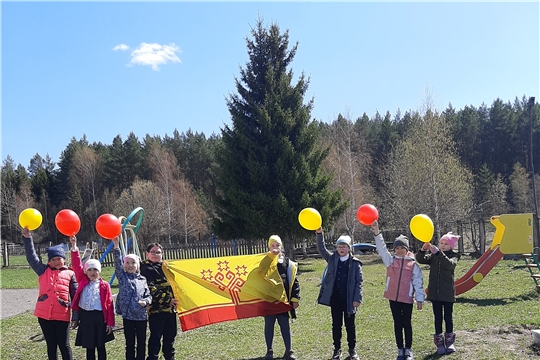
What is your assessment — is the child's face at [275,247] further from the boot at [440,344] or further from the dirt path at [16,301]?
the dirt path at [16,301]

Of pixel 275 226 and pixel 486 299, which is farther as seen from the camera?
pixel 275 226

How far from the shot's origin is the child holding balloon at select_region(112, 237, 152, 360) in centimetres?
585

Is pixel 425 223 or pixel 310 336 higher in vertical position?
pixel 425 223

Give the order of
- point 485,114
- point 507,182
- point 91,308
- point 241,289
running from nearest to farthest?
1. point 91,308
2. point 241,289
3. point 507,182
4. point 485,114

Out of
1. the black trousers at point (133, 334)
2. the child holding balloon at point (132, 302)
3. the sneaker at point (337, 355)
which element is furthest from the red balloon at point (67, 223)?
the sneaker at point (337, 355)

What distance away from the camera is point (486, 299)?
11570 millimetres

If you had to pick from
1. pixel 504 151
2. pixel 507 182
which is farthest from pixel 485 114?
pixel 507 182

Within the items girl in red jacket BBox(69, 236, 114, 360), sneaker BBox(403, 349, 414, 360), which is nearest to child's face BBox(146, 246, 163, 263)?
girl in red jacket BBox(69, 236, 114, 360)

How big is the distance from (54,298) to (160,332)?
1.51m

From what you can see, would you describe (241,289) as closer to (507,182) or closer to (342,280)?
(342,280)

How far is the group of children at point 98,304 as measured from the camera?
5855mm

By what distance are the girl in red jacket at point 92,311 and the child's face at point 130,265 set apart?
0.38m

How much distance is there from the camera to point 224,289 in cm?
742

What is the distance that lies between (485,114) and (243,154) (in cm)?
5076
